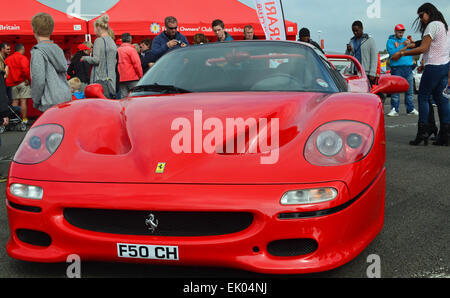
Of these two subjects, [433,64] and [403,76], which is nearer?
[433,64]

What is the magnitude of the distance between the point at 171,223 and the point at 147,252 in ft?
0.49

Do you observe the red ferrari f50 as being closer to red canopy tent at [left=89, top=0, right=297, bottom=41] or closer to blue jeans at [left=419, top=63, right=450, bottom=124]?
blue jeans at [left=419, top=63, right=450, bottom=124]

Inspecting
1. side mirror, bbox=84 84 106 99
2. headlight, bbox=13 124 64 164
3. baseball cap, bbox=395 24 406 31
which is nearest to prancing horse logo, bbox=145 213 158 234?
headlight, bbox=13 124 64 164

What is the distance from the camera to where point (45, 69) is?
13.8 feet

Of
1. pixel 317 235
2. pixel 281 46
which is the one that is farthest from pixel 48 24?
pixel 317 235

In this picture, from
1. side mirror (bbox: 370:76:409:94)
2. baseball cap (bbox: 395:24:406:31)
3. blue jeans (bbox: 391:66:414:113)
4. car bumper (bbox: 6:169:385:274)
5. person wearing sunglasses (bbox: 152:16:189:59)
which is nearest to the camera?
car bumper (bbox: 6:169:385:274)

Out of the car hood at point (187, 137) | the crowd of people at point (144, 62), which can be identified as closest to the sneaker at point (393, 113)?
the crowd of people at point (144, 62)

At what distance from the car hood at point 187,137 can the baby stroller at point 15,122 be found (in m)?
7.18

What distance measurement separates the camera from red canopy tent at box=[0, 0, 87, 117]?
35.4ft

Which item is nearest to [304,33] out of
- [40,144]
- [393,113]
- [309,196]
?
[393,113]

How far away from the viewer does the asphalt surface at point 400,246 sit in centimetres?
212

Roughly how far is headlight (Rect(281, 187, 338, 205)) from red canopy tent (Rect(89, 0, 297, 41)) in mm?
10608

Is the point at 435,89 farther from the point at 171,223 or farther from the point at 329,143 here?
the point at 171,223

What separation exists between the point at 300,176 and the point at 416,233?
3.84ft
